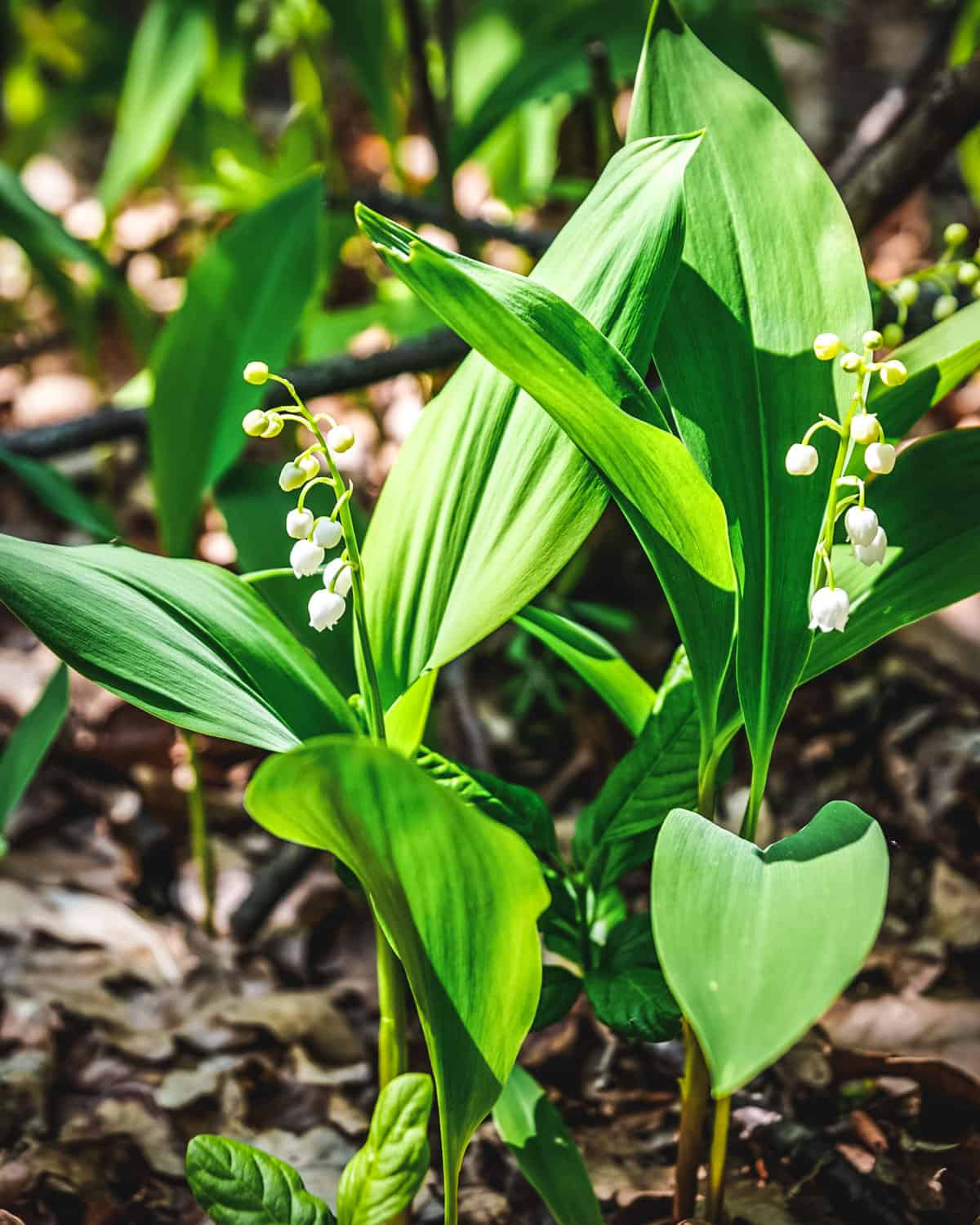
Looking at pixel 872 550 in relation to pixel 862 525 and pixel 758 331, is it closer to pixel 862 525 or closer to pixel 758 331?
pixel 862 525

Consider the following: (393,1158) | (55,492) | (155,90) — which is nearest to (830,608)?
(393,1158)

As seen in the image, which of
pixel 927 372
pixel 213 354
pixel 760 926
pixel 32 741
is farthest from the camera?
pixel 213 354

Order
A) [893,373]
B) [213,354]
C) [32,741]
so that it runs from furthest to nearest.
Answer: [213,354] < [32,741] < [893,373]

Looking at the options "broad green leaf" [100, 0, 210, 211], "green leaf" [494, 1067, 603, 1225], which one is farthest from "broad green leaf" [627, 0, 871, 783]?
"broad green leaf" [100, 0, 210, 211]

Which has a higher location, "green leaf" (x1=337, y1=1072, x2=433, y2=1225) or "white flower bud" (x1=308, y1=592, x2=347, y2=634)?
"white flower bud" (x1=308, y1=592, x2=347, y2=634)

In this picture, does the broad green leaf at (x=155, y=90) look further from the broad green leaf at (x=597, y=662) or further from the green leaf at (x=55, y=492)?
the broad green leaf at (x=597, y=662)

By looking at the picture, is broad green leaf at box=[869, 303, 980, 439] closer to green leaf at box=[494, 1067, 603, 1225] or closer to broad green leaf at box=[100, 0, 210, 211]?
green leaf at box=[494, 1067, 603, 1225]

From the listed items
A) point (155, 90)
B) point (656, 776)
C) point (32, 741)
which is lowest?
point (32, 741)

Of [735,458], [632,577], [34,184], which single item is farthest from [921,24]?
[735,458]
